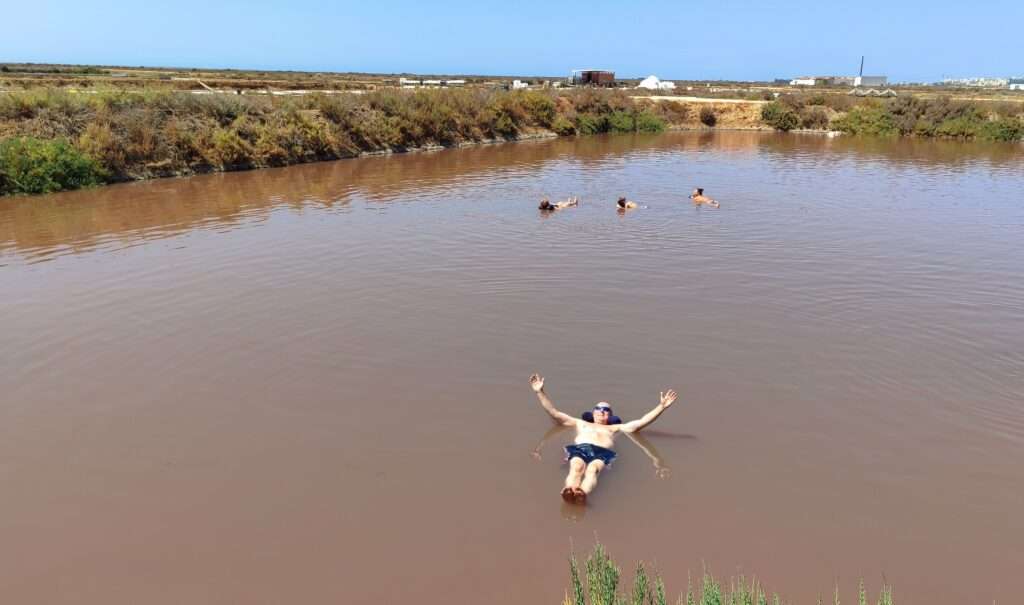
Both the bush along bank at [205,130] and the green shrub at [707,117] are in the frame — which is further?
the green shrub at [707,117]

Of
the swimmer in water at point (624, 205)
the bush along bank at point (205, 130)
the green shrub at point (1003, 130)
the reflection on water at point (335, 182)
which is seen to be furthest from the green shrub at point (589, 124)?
the swimmer in water at point (624, 205)

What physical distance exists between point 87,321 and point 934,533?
11910 millimetres

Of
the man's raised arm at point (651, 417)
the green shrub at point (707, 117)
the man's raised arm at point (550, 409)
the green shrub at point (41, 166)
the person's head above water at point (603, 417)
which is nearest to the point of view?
the man's raised arm at point (651, 417)

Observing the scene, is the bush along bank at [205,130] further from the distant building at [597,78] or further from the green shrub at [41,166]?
the distant building at [597,78]

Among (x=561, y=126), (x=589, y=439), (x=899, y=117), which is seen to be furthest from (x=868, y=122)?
(x=589, y=439)

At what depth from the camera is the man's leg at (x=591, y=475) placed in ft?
21.0

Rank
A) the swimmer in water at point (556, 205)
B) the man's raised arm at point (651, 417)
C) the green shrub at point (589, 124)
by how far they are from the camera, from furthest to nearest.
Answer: the green shrub at point (589, 124) → the swimmer in water at point (556, 205) → the man's raised arm at point (651, 417)

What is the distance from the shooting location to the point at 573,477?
648 cm

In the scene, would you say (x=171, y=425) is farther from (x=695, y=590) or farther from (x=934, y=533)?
(x=934, y=533)

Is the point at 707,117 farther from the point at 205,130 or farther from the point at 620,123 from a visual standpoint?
the point at 205,130

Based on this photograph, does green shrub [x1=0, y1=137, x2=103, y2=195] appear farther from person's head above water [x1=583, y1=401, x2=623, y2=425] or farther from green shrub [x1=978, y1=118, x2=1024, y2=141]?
green shrub [x1=978, y1=118, x2=1024, y2=141]

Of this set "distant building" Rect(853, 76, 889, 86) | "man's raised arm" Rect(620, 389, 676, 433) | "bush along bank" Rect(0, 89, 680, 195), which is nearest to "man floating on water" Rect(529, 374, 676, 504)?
"man's raised arm" Rect(620, 389, 676, 433)

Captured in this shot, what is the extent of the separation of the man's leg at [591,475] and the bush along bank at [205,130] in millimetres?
23025

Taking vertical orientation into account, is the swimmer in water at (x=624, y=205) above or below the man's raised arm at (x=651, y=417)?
above
